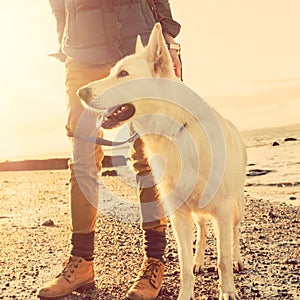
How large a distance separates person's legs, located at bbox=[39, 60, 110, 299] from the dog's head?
41 centimetres

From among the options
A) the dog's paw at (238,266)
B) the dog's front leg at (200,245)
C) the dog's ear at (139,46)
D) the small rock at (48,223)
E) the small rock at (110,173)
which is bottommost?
the small rock at (110,173)

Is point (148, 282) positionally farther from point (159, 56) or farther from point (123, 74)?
point (159, 56)

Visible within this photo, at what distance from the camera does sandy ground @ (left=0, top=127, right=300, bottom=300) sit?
4.55m

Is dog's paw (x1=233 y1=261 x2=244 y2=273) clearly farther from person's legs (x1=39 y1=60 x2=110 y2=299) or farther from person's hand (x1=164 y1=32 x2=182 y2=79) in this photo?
person's hand (x1=164 y1=32 x2=182 y2=79)

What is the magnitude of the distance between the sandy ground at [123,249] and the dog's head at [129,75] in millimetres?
1337

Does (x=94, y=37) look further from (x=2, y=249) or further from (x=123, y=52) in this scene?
(x=2, y=249)

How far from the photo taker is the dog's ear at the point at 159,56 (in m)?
3.91

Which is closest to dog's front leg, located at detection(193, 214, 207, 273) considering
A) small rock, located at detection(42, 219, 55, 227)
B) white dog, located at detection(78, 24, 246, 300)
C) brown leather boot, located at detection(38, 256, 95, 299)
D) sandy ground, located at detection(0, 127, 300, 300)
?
sandy ground, located at detection(0, 127, 300, 300)

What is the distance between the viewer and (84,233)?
4.53m

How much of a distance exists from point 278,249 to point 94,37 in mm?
2683

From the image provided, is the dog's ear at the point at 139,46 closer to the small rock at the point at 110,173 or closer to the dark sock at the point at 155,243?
the dark sock at the point at 155,243

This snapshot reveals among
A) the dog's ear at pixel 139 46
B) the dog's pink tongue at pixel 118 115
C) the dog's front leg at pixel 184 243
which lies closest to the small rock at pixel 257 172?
the dog's front leg at pixel 184 243

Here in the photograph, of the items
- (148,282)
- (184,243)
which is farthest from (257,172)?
(148,282)

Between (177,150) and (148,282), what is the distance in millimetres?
1015
